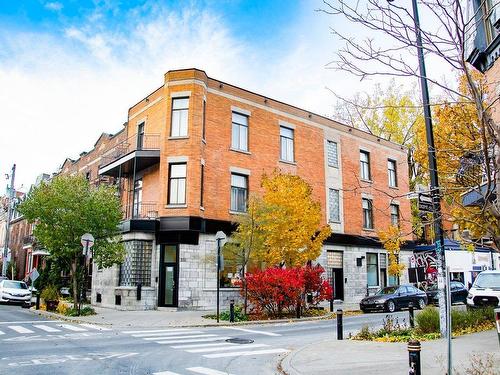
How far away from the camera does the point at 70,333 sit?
44.8 ft

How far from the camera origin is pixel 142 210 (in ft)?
82.7

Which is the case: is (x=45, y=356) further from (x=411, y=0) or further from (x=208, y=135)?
(x=208, y=135)

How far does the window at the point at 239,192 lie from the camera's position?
2533cm

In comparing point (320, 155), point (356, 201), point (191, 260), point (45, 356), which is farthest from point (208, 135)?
point (45, 356)

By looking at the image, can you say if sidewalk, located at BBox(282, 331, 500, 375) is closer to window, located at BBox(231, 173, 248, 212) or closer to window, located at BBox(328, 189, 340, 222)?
window, located at BBox(231, 173, 248, 212)

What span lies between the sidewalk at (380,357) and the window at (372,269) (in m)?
19.9

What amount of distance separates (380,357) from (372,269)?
2352 cm

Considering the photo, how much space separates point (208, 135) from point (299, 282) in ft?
31.9

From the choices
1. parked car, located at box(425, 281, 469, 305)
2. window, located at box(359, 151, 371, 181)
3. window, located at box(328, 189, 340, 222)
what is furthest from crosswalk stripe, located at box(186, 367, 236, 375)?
window, located at box(359, 151, 371, 181)

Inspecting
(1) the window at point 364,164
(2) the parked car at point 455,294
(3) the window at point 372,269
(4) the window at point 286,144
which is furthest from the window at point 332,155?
(2) the parked car at point 455,294

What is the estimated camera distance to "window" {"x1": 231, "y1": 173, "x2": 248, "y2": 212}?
83.1 ft

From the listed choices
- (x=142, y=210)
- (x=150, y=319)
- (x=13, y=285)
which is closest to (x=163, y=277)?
(x=142, y=210)

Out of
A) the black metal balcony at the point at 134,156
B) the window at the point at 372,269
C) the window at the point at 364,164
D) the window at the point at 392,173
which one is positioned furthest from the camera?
the window at the point at 392,173

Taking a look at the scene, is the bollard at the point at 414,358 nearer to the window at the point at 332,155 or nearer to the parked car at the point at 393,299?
the parked car at the point at 393,299
